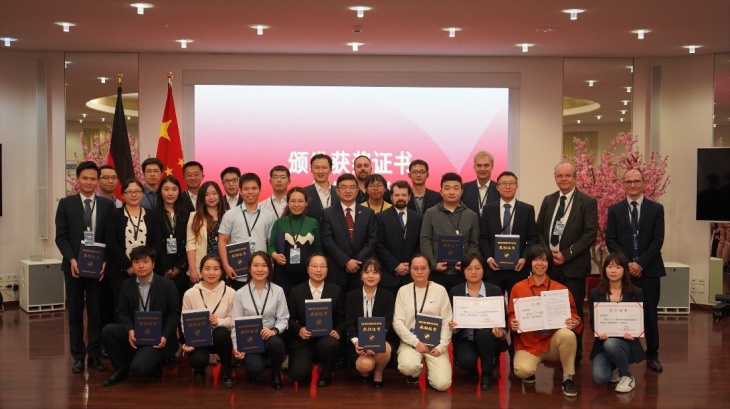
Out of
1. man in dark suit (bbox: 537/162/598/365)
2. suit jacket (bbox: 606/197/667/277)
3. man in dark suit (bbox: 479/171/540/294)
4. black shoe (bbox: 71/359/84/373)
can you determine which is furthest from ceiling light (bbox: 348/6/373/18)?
black shoe (bbox: 71/359/84/373)

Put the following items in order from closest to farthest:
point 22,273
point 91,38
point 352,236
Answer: point 352,236 < point 91,38 < point 22,273

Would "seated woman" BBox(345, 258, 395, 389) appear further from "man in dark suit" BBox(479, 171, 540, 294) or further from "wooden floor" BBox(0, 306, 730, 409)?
"man in dark suit" BBox(479, 171, 540, 294)

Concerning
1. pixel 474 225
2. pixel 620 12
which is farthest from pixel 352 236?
pixel 620 12

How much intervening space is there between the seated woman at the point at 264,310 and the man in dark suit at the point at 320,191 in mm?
841

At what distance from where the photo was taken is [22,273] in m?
10.2

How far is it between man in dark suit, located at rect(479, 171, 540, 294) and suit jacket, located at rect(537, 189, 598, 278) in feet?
0.63

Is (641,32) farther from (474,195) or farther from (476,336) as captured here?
(476,336)

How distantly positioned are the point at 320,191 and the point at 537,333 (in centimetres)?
224

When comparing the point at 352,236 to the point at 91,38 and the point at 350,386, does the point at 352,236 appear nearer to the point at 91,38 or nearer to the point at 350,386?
the point at 350,386

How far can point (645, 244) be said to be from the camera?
23.7ft

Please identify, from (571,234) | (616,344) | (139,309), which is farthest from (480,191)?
(139,309)

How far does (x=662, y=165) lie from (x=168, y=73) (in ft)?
20.5

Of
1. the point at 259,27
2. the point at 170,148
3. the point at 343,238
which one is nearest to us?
the point at 343,238

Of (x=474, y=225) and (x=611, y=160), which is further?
(x=611, y=160)
